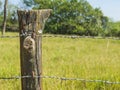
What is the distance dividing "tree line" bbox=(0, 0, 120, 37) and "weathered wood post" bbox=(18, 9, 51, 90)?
47349mm

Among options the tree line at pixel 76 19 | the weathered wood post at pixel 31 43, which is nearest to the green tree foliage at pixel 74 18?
the tree line at pixel 76 19

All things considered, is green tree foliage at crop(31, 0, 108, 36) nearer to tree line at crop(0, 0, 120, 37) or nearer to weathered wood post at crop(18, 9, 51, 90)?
tree line at crop(0, 0, 120, 37)

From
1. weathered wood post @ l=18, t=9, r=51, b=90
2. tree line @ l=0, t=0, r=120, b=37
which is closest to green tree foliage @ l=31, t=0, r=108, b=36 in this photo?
tree line @ l=0, t=0, r=120, b=37

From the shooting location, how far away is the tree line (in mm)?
52812

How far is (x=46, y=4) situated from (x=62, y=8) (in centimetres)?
288

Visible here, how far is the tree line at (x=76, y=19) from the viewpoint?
52.8 m

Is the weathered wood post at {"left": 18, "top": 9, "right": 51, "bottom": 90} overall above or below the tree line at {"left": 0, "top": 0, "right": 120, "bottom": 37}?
above

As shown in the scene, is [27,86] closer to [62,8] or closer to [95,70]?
[95,70]

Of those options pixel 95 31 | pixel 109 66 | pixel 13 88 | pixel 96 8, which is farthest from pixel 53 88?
pixel 96 8

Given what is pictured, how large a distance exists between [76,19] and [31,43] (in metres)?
52.1

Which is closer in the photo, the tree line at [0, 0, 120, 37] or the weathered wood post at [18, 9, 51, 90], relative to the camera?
the weathered wood post at [18, 9, 51, 90]

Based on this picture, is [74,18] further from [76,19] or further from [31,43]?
[31,43]

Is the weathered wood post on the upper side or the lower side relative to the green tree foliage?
upper

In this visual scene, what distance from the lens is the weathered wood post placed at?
366 centimetres
